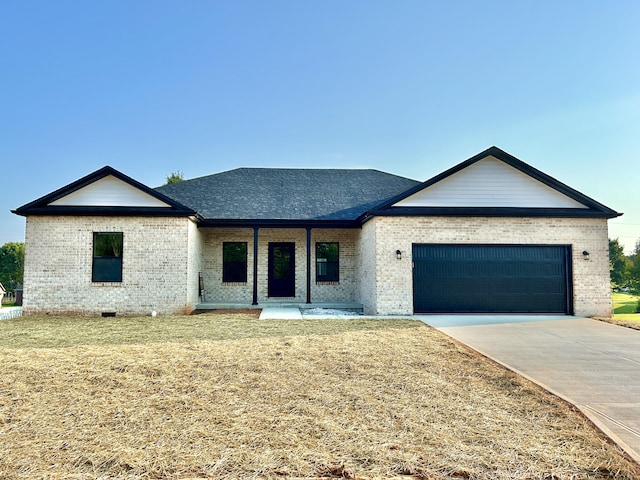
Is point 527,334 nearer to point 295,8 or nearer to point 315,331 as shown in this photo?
point 315,331

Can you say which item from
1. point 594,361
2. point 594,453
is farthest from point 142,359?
point 594,361

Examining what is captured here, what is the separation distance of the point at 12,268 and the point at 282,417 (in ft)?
204

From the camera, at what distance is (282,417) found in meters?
4.16

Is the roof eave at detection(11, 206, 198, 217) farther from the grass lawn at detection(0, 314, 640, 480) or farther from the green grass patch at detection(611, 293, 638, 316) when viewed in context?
the green grass patch at detection(611, 293, 638, 316)

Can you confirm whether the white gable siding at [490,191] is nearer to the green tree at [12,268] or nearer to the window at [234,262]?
the window at [234,262]

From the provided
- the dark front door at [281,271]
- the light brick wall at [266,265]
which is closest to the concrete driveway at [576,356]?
the light brick wall at [266,265]

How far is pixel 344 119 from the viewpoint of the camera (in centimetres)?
1881

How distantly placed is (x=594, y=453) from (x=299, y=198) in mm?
14419

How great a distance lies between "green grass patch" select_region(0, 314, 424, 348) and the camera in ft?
28.0

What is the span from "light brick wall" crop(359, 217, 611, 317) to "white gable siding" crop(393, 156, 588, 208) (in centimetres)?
58

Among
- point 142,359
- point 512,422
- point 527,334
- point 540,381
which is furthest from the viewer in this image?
point 527,334

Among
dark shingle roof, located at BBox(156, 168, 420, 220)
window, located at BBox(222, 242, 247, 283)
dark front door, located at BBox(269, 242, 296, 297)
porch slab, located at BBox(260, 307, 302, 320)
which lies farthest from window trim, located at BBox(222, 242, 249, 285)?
porch slab, located at BBox(260, 307, 302, 320)

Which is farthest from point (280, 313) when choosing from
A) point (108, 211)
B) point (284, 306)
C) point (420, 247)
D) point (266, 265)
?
point (108, 211)

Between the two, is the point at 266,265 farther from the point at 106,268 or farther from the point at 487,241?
the point at 487,241
